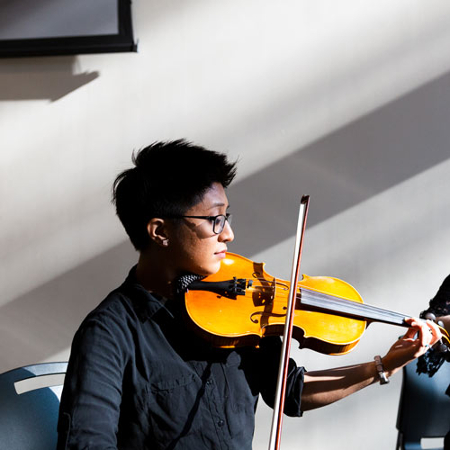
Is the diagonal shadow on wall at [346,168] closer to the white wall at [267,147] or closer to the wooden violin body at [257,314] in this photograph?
the white wall at [267,147]

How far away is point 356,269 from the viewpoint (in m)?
2.20

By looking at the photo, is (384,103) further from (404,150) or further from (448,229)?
(448,229)

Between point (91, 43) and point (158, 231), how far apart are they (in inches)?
51.2

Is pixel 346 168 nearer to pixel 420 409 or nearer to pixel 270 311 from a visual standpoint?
pixel 420 409

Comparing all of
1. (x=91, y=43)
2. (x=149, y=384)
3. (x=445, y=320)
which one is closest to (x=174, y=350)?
(x=149, y=384)

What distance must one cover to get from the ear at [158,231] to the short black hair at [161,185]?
0.4 inches

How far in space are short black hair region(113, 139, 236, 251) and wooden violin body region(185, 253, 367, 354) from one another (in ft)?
0.54

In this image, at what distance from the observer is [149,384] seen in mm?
1104

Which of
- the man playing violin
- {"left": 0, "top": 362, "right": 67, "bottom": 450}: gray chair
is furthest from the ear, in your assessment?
{"left": 0, "top": 362, "right": 67, "bottom": 450}: gray chair

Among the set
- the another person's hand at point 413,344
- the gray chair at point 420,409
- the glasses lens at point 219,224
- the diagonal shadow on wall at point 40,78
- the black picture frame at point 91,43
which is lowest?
the gray chair at point 420,409

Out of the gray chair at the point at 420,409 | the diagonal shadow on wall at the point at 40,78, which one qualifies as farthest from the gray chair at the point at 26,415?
the diagonal shadow on wall at the point at 40,78

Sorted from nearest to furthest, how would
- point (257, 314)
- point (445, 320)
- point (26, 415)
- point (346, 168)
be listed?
point (257, 314), point (26, 415), point (445, 320), point (346, 168)

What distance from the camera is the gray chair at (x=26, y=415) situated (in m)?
1.31

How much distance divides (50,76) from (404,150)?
1.36 m
